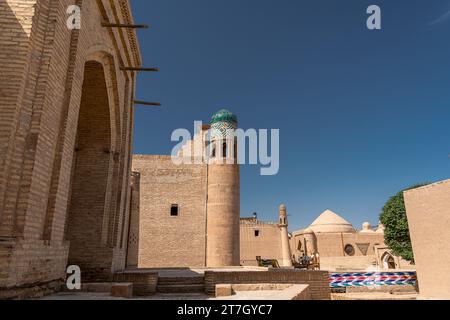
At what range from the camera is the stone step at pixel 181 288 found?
773cm

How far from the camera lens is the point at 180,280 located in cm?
810

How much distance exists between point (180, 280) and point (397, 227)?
51.3 ft

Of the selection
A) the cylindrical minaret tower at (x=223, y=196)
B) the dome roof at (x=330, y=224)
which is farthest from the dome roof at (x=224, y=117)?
the dome roof at (x=330, y=224)

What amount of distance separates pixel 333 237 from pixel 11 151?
30.8 m

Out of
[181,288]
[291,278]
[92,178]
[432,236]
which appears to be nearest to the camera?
[181,288]

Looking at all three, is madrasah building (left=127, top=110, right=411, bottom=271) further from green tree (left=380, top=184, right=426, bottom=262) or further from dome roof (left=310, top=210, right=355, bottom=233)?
dome roof (left=310, top=210, right=355, bottom=233)

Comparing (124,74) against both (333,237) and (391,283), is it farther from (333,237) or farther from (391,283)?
(333,237)

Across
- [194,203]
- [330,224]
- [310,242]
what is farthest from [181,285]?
[330,224]

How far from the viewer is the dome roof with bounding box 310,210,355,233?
119ft

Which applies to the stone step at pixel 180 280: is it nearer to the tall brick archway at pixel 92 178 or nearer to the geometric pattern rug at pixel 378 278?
the tall brick archway at pixel 92 178

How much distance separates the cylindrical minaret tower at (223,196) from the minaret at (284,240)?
8.88 m

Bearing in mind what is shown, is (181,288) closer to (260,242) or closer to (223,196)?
(223,196)

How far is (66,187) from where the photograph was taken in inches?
213

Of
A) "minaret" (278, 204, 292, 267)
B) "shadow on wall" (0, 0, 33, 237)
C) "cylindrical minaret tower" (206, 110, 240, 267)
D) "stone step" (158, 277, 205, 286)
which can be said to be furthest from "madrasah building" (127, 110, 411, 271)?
"shadow on wall" (0, 0, 33, 237)
